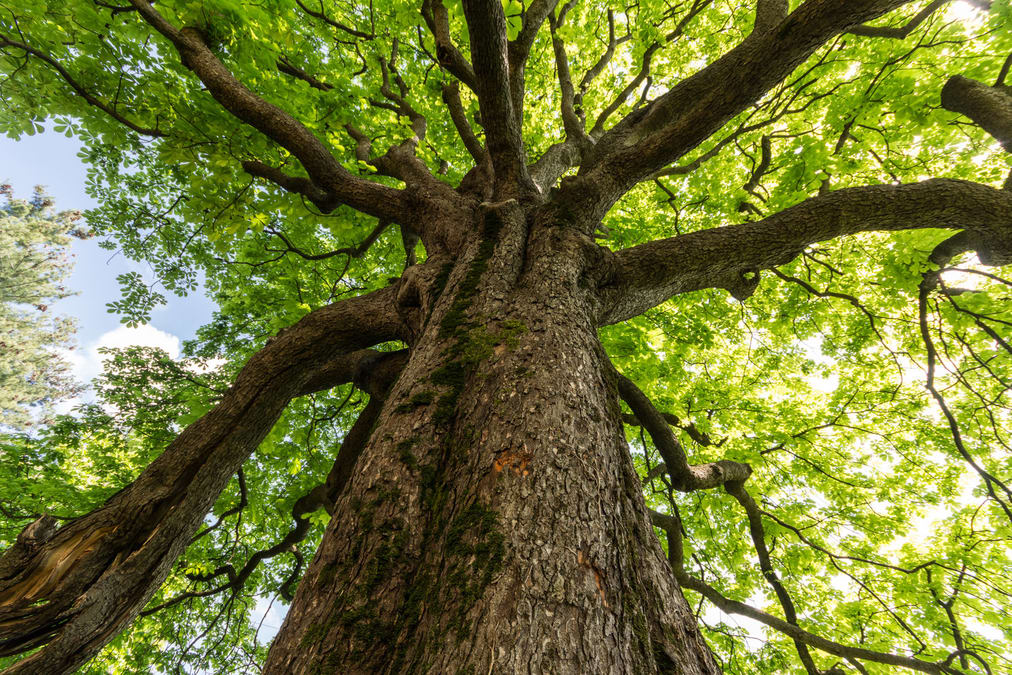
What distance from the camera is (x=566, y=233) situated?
123 inches

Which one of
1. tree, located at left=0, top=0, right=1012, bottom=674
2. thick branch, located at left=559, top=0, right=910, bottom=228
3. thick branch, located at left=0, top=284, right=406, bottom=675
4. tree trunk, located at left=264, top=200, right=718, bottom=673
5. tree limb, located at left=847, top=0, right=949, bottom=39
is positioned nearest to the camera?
tree trunk, located at left=264, top=200, right=718, bottom=673

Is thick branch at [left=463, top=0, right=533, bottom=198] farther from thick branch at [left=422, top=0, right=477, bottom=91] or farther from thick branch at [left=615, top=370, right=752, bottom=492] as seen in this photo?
thick branch at [left=615, top=370, right=752, bottom=492]

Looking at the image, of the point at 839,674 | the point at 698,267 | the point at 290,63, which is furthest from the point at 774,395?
the point at 290,63

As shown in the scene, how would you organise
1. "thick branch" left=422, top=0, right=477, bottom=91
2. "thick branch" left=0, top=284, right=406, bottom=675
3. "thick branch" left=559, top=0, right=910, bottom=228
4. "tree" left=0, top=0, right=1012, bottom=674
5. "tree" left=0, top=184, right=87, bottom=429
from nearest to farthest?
"tree" left=0, top=0, right=1012, bottom=674, "thick branch" left=0, top=284, right=406, bottom=675, "thick branch" left=559, top=0, right=910, bottom=228, "thick branch" left=422, top=0, right=477, bottom=91, "tree" left=0, top=184, right=87, bottom=429

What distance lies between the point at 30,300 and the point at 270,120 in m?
46.8

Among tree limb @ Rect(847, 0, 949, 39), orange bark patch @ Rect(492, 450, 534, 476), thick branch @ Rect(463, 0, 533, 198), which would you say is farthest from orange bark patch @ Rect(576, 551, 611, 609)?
A: tree limb @ Rect(847, 0, 949, 39)

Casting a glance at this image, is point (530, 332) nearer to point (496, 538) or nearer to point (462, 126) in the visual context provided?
point (496, 538)

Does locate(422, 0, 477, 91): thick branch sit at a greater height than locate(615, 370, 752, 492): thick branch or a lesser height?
greater

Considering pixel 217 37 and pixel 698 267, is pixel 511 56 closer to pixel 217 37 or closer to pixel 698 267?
pixel 698 267

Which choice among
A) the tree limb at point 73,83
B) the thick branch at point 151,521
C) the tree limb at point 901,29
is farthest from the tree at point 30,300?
the tree limb at point 901,29

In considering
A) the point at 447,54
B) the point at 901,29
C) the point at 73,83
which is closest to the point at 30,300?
the point at 73,83

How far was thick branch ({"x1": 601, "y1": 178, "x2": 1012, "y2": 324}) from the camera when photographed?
117 inches

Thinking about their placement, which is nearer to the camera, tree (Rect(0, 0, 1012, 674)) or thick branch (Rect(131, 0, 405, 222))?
tree (Rect(0, 0, 1012, 674))

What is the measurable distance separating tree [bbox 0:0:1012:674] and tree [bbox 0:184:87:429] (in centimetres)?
3963
